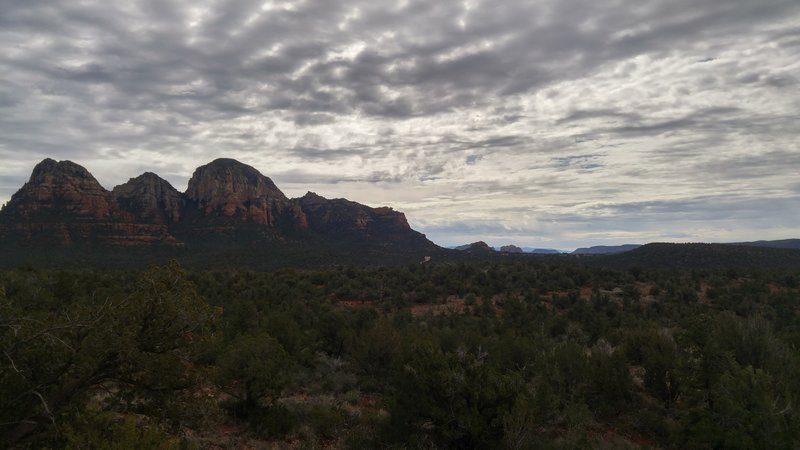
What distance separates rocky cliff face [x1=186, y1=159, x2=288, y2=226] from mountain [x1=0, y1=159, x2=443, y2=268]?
→ 0.89 ft

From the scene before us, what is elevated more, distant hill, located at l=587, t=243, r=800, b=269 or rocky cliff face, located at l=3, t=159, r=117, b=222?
rocky cliff face, located at l=3, t=159, r=117, b=222

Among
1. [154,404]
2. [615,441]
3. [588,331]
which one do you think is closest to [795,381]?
[615,441]

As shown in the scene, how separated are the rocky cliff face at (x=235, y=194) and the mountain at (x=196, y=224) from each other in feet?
0.89

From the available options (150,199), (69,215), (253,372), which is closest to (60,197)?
(69,215)

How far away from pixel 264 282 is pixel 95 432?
31.9 metres

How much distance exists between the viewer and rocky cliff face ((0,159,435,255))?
78938 millimetres

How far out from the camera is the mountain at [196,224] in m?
71.1

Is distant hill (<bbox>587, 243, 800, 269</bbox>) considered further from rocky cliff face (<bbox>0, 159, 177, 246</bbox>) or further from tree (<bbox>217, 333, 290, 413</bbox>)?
rocky cliff face (<bbox>0, 159, 177, 246</bbox>)

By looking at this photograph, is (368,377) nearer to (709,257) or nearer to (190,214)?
(709,257)

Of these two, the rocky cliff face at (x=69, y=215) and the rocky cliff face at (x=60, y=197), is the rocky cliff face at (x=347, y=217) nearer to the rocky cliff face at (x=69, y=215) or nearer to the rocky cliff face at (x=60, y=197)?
→ the rocky cliff face at (x=69, y=215)

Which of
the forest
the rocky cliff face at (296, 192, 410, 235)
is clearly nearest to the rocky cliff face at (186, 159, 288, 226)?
the rocky cliff face at (296, 192, 410, 235)

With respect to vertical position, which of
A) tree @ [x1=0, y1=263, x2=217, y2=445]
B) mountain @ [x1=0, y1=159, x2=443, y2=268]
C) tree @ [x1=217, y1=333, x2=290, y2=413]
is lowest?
tree @ [x1=217, y1=333, x2=290, y2=413]

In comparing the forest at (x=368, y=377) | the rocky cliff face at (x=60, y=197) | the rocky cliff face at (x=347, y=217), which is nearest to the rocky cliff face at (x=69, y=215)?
the rocky cliff face at (x=60, y=197)

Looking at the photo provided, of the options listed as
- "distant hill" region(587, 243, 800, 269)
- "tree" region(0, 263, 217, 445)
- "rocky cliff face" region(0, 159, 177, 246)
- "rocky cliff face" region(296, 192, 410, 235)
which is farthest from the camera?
"rocky cliff face" region(296, 192, 410, 235)
